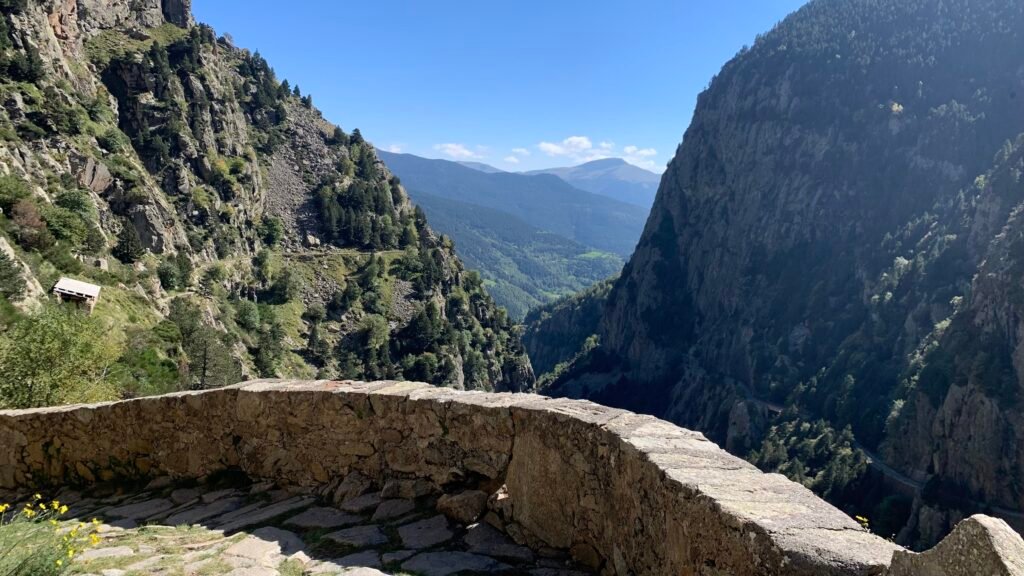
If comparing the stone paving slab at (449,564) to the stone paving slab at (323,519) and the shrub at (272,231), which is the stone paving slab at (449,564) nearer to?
the stone paving slab at (323,519)

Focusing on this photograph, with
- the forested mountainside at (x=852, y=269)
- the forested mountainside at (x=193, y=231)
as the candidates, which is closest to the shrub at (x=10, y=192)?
the forested mountainside at (x=193, y=231)

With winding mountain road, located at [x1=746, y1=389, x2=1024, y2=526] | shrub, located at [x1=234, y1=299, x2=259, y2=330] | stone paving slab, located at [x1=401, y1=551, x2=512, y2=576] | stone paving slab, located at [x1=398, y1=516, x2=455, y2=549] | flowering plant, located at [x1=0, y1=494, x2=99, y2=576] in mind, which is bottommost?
winding mountain road, located at [x1=746, y1=389, x2=1024, y2=526]

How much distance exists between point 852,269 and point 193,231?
111380 mm

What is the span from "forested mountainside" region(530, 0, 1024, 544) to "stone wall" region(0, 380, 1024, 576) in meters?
68.0

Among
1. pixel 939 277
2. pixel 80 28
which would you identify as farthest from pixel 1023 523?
pixel 80 28

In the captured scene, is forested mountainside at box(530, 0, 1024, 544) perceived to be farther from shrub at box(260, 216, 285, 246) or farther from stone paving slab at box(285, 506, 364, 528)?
shrub at box(260, 216, 285, 246)

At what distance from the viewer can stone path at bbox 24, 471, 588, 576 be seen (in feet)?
16.6

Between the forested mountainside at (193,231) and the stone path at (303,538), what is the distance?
9736 millimetres

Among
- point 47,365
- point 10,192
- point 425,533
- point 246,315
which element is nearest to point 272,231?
point 246,315

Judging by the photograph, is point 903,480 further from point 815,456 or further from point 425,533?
point 425,533

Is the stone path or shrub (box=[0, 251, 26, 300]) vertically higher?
the stone path

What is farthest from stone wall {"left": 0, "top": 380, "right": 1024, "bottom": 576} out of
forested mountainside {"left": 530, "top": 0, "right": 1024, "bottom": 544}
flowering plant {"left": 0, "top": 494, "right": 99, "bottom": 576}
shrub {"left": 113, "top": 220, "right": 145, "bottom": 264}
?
forested mountainside {"left": 530, "top": 0, "right": 1024, "bottom": 544}

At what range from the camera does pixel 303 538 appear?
593cm

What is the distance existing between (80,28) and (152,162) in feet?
65.7
